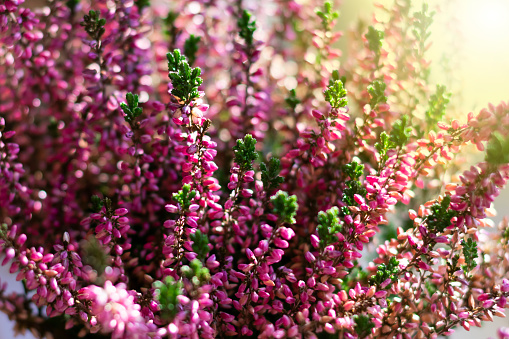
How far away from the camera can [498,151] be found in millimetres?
519

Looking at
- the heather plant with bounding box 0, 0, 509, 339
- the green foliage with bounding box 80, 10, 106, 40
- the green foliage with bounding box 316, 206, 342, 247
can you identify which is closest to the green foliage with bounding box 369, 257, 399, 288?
the heather plant with bounding box 0, 0, 509, 339

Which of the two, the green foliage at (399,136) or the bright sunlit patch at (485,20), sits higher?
the bright sunlit patch at (485,20)

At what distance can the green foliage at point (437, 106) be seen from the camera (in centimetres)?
71

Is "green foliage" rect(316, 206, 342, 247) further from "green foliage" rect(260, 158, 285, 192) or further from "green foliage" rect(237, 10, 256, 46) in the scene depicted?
"green foliage" rect(237, 10, 256, 46)

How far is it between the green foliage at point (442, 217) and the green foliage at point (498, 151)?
85 millimetres

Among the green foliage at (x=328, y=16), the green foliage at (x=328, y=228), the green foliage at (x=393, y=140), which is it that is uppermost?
the green foliage at (x=328, y=16)

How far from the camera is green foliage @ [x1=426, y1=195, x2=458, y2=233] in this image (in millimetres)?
583

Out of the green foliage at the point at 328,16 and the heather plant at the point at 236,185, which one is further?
the green foliage at the point at 328,16

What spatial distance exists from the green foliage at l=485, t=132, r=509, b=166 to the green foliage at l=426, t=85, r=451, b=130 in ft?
0.58

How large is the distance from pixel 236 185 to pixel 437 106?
405 millimetres

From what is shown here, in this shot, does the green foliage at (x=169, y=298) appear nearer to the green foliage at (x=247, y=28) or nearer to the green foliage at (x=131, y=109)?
the green foliage at (x=131, y=109)

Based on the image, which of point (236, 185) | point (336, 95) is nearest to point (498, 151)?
point (336, 95)

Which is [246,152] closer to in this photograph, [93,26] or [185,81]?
[185,81]

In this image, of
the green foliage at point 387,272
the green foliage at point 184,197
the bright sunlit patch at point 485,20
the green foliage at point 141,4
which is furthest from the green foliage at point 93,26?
the bright sunlit patch at point 485,20
